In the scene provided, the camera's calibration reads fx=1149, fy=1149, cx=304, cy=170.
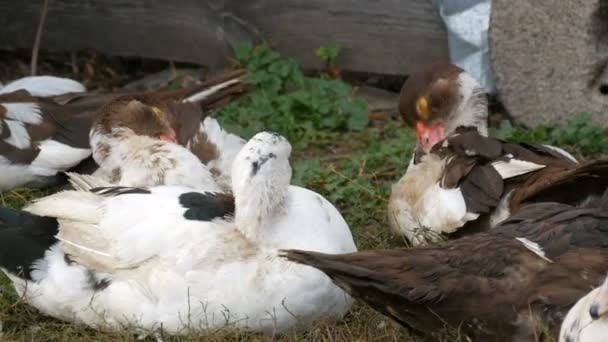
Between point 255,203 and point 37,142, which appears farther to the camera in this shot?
point 37,142

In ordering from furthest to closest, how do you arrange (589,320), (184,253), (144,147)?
(144,147) → (184,253) → (589,320)

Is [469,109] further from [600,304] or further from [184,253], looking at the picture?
[600,304]

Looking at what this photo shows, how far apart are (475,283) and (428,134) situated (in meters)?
2.03

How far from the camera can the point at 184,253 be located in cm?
455

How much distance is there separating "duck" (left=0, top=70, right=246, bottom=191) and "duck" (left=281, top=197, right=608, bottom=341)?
210 cm

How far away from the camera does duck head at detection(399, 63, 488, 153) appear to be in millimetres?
6066

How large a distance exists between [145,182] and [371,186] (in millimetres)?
1334

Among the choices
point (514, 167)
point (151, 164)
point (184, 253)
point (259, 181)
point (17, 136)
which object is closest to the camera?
point (184, 253)

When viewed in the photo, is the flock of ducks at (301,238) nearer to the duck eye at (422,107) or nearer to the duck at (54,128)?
the duck eye at (422,107)

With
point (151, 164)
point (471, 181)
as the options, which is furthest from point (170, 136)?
point (471, 181)

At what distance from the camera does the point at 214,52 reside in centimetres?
789

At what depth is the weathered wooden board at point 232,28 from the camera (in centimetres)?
736

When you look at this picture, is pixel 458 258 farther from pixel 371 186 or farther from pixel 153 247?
pixel 371 186

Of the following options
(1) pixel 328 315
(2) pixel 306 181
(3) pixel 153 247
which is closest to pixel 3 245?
(3) pixel 153 247
